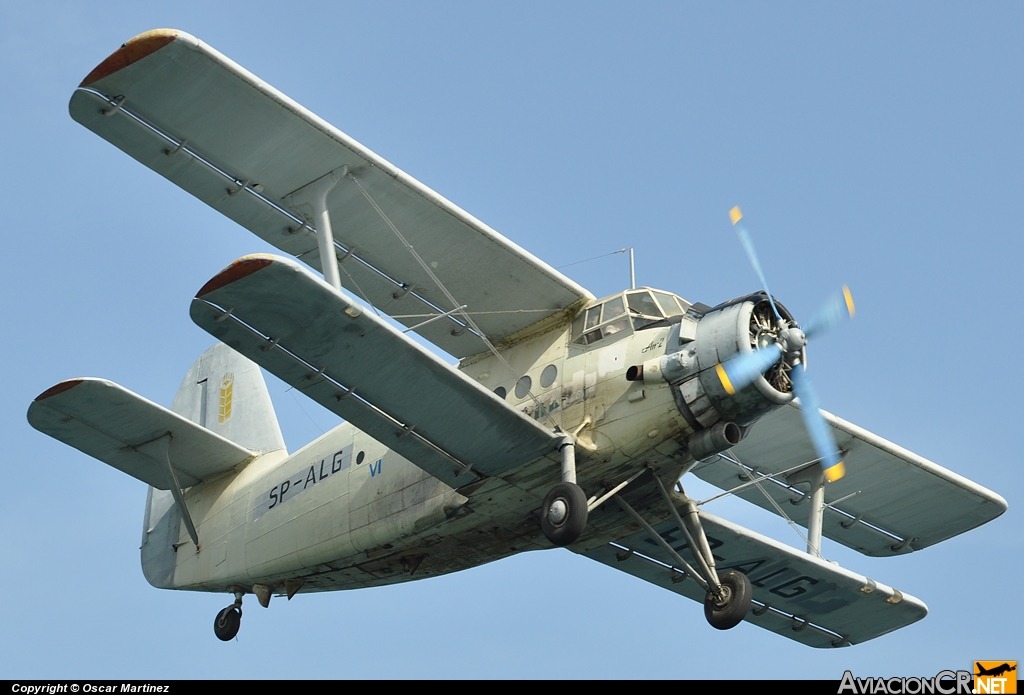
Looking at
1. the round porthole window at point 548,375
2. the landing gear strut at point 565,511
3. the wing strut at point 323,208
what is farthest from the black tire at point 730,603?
the wing strut at point 323,208

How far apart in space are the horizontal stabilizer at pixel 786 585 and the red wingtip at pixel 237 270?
6.28 metres

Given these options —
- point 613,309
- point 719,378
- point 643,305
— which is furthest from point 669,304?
point 719,378

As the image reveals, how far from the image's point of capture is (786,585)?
1853 centimetres

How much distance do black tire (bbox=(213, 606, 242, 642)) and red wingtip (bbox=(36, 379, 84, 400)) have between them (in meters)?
3.83

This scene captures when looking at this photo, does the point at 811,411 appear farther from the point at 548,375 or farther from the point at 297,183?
the point at 297,183

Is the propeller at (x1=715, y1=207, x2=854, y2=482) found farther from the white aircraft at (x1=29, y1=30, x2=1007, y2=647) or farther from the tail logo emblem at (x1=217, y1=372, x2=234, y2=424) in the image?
the tail logo emblem at (x1=217, y1=372, x2=234, y2=424)

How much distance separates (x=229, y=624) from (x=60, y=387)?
13.1ft

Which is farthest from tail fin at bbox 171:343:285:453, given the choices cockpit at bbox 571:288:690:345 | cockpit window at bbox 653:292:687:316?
cockpit window at bbox 653:292:687:316

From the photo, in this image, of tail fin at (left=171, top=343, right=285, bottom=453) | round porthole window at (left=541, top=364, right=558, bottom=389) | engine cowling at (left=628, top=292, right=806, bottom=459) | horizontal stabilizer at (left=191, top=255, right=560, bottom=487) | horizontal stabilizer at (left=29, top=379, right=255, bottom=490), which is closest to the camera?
horizontal stabilizer at (left=191, top=255, right=560, bottom=487)

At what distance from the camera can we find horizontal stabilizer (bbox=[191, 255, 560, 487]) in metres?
13.8

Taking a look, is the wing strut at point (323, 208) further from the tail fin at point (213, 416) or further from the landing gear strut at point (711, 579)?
the tail fin at point (213, 416)

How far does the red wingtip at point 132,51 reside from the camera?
14953 millimetres

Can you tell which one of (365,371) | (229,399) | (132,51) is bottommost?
(365,371)

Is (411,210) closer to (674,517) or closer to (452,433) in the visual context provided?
(452,433)
